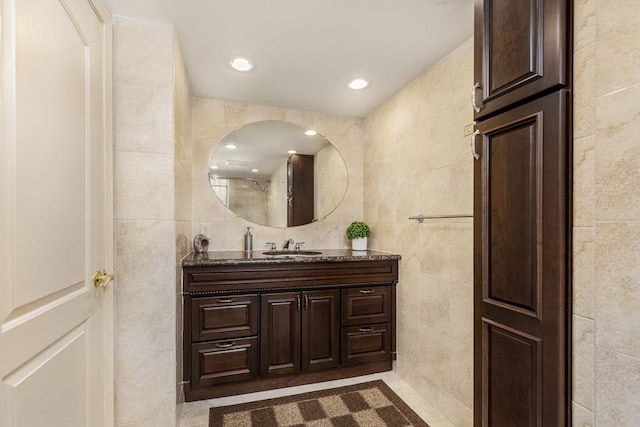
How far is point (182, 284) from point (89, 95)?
119 centimetres

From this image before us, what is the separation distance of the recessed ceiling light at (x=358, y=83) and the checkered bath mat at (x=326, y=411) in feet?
7.47

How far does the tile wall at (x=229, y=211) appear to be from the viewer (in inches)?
106

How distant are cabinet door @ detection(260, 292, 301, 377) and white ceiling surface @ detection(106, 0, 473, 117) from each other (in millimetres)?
1619

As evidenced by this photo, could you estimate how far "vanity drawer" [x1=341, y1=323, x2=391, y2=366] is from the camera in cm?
236

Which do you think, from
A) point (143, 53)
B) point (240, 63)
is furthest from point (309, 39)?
point (143, 53)

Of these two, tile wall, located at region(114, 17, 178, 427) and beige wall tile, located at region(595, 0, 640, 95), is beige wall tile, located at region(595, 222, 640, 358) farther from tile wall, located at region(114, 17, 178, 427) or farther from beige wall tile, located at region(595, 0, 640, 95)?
tile wall, located at region(114, 17, 178, 427)

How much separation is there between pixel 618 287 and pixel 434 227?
129cm

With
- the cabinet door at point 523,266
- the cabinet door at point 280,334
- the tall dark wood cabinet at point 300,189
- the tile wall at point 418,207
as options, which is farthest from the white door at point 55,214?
the tall dark wood cabinet at point 300,189

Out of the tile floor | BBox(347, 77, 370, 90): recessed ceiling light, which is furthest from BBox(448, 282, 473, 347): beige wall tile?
BBox(347, 77, 370, 90): recessed ceiling light

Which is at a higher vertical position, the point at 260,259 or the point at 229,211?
the point at 229,211

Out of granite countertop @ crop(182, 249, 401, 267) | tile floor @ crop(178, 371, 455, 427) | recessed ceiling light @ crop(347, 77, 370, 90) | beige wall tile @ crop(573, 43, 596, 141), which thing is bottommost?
tile floor @ crop(178, 371, 455, 427)

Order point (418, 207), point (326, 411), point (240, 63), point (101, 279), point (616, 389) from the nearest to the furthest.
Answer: point (616, 389) → point (101, 279) → point (326, 411) → point (240, 63) → point (418, 207)

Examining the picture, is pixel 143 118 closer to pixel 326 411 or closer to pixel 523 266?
pixel 523 266

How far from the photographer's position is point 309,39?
1.81 meters
